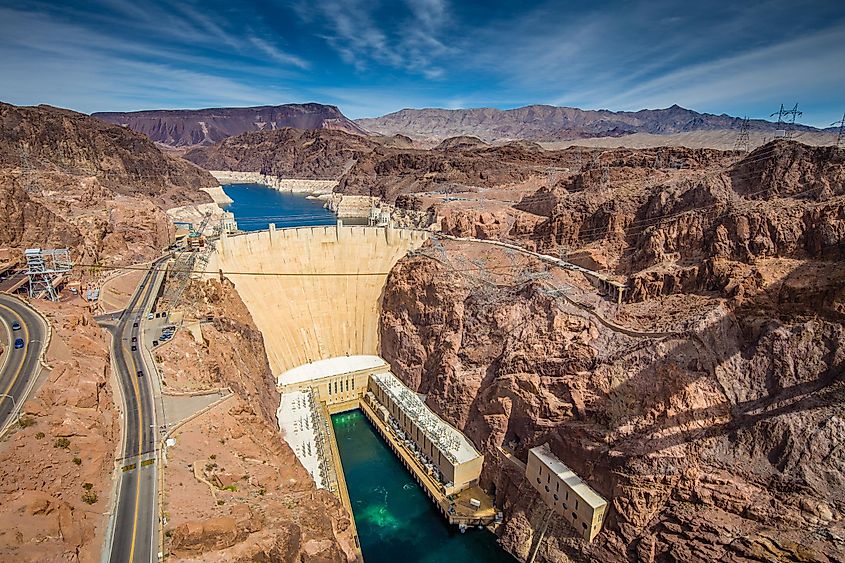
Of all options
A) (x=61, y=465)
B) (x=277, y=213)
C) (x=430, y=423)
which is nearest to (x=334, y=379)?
(x=430, y=423)

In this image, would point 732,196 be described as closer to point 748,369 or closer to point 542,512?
point 748,369

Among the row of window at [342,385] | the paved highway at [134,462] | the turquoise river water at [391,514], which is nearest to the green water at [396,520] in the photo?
the turquoise river water at [391,514]

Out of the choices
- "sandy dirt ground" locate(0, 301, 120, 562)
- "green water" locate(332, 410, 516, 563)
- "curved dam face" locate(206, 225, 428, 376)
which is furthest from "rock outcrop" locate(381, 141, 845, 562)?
"sandy dirt ground" locate(0, 301, 120, 562)

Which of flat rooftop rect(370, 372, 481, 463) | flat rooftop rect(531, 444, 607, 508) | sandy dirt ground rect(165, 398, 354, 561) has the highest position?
sandy dirt ground rect(165, 398, 354, 561)

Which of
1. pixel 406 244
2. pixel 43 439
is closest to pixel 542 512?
pixel 43 439

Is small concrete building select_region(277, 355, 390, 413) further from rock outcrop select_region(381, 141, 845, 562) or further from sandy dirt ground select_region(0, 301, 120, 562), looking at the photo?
sandy dirt ground select_region(0, 301, 120, 562)
